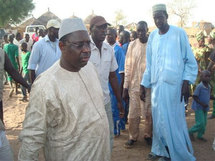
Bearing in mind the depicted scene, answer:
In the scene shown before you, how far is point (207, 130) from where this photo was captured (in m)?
5.48

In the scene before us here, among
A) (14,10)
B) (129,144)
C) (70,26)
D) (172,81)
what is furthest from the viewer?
(14,10)

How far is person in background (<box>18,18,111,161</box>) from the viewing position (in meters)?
1.82

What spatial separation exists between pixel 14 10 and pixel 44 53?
2715 centimetres

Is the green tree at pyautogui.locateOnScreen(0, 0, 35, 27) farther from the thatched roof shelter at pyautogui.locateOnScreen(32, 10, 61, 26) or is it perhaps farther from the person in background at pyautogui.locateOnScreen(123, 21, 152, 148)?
the person in background at pyautogui.locateOnScreen(123, 21, 152, 148)

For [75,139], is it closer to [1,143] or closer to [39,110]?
[39,110]

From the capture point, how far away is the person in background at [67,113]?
71.8 inches

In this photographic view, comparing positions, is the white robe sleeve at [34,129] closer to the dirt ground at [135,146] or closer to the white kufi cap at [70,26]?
the white kufi cap at [70,26]

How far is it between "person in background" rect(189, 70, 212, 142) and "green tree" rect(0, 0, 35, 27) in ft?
89.3

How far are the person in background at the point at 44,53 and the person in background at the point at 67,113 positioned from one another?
2.74 meters

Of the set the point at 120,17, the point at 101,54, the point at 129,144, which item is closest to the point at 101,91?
the point at 101,54

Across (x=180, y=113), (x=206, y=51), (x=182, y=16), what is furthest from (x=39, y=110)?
(x=182, y=16)

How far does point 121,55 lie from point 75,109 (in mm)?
3306

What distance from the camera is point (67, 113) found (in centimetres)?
187

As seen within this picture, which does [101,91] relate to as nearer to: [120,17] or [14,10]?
[14,10]
